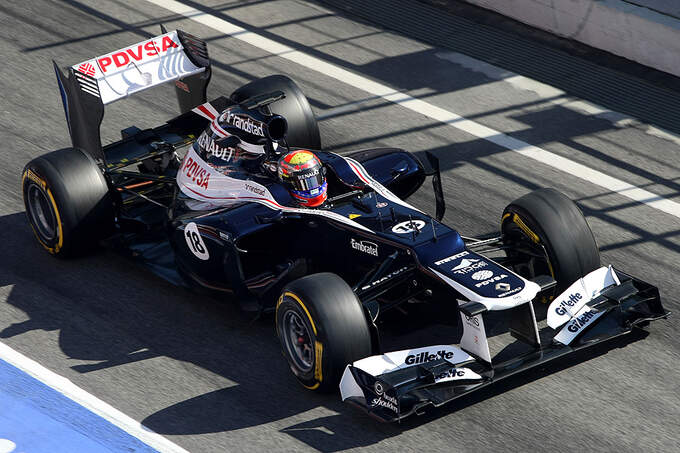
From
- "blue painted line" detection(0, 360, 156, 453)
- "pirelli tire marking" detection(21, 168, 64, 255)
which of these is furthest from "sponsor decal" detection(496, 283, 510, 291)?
"pirelli tire marking" detection(21, 168, 64, 255)

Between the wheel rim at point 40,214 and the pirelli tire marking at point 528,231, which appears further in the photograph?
the wheel rim at point 40,214

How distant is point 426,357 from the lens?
8.44 metres

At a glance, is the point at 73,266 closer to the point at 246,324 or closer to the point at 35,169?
the point at 35,169

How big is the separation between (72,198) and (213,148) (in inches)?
56.3

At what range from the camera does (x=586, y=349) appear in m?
9.30

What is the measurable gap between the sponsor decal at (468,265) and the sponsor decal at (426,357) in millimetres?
677

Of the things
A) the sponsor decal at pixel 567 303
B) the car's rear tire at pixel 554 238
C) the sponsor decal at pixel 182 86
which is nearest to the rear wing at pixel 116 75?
the sponsor decal at pixel 182 86

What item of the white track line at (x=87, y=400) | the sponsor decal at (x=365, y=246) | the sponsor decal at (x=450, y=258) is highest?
the sponsor decal at (x=450, y=258)

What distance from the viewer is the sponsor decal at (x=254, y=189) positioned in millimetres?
9703

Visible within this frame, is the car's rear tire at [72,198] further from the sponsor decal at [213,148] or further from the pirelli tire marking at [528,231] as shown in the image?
the pirelli tire marking at [528,231]

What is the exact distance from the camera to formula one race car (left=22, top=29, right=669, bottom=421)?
8.42 metres

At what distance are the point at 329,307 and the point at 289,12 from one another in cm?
929

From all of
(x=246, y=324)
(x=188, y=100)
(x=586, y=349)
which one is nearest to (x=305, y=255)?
(x=246, y=324)

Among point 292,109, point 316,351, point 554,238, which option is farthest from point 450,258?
point 292,109
